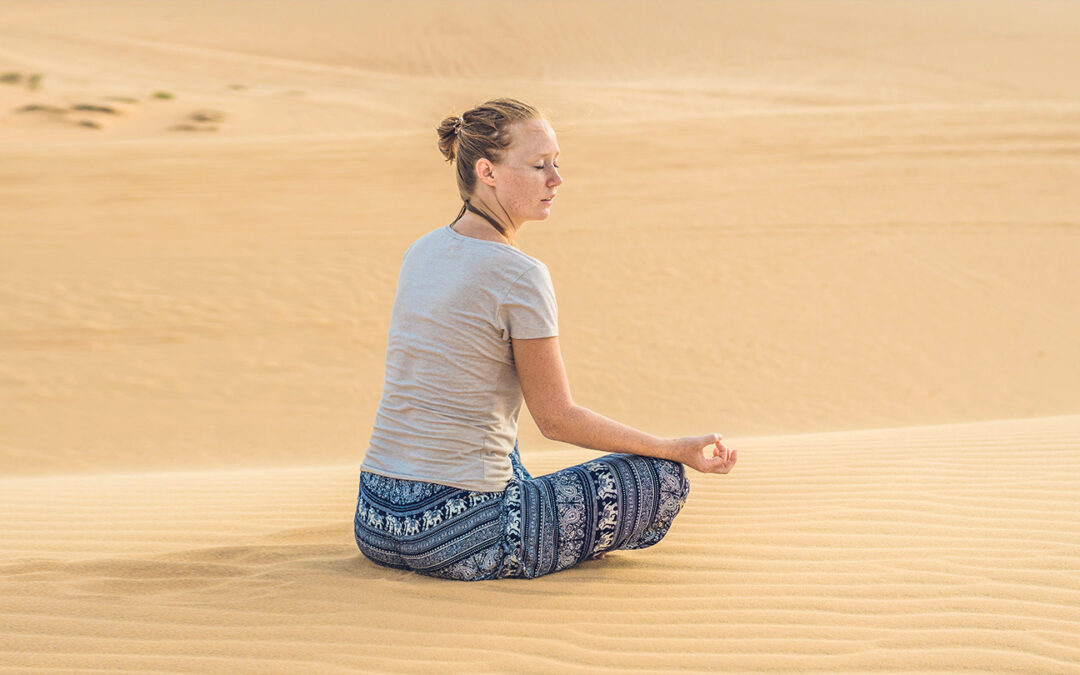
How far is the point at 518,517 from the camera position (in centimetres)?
319

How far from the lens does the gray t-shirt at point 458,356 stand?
3004mm

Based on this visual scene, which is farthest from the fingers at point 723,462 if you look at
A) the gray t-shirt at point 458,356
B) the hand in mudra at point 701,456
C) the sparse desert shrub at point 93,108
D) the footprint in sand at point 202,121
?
the sparse desert shrub at point 93,108

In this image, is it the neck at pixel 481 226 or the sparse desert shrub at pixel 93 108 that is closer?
the neck at pixel 481 226

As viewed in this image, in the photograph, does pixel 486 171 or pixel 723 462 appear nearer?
pixel 486 171

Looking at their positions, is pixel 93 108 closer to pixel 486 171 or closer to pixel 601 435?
pixel 486 171

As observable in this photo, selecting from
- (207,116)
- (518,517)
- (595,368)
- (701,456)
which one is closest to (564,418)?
(518,517)

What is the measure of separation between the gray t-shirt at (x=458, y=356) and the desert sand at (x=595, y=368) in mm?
435

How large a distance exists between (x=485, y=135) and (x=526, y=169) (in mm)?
161

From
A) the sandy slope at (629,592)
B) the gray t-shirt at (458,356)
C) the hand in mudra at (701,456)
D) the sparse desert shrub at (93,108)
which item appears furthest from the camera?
the sparse desert shrub at (93,108)

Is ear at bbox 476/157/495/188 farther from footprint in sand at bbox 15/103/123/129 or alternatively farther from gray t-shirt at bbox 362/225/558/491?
footprint in sand at bbox 15/103/123/129

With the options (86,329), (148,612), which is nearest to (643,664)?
(148,612)

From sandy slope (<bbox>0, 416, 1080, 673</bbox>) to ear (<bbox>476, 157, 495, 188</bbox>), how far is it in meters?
1.28

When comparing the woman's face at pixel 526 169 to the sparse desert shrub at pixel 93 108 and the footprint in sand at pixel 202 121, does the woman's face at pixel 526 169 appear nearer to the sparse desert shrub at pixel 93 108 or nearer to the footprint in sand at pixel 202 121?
the footprint in sand at pixel 202 121

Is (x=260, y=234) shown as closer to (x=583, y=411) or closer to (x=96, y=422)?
(x=96, y=422)
